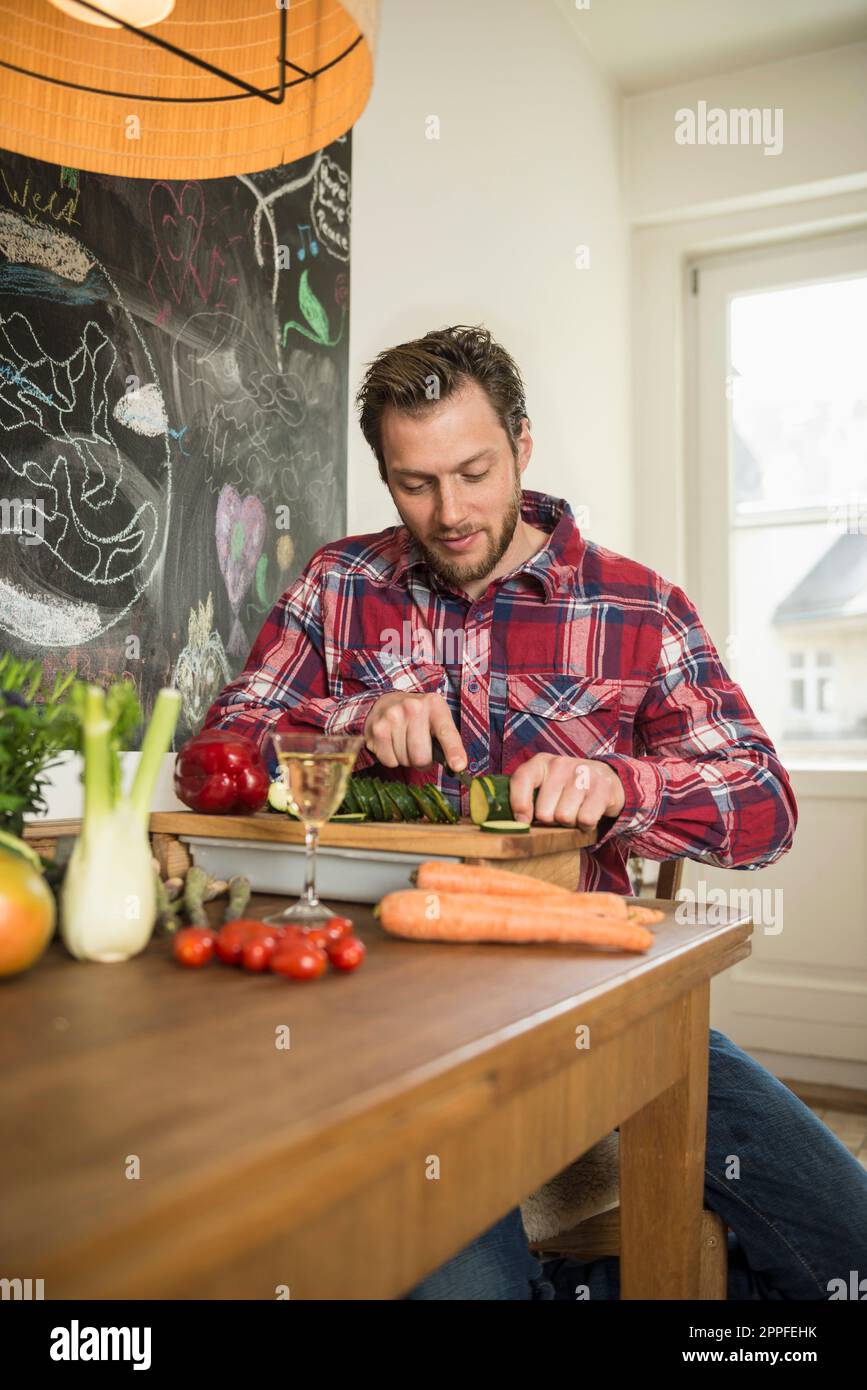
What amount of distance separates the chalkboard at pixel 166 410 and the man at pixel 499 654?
0.48 ft

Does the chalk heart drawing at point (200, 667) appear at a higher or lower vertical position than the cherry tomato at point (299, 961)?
higher

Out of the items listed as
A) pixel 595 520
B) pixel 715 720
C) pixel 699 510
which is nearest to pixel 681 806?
pixel 715 720

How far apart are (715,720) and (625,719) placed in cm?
14

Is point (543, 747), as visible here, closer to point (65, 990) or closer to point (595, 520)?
point (65, 990)

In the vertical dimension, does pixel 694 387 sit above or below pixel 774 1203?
above

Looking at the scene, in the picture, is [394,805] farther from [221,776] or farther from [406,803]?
[221,776]

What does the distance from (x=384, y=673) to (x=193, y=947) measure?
1030 millimetres

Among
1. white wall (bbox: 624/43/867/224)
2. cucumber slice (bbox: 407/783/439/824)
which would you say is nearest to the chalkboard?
cucumber slice (bbox: 407/783/439/824)

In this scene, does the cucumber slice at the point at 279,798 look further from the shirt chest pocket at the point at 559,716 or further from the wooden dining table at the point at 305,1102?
the shirt chest pocket at the point at 559,716

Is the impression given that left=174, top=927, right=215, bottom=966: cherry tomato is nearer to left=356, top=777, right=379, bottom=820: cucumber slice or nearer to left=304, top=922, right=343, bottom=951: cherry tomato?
left=304, top=922, right=343, bottom=951: cherry tomato

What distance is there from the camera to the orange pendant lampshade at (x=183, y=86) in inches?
40.5

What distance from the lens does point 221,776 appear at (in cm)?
117

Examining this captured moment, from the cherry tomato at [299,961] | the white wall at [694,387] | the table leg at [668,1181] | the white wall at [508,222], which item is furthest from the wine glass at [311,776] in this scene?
the white wall at [694,387]

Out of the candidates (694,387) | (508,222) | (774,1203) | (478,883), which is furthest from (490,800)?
(694,387)
